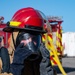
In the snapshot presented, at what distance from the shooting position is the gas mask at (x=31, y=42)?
2.38 m

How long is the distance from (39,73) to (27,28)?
354mm

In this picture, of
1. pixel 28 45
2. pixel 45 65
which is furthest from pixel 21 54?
pixel 45 65

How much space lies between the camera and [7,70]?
2652 mm

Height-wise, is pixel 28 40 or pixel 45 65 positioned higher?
pixel 28 40

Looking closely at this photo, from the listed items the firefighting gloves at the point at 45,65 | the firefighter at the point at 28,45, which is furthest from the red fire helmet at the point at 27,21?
the firefighting gloves at the point at 45,65

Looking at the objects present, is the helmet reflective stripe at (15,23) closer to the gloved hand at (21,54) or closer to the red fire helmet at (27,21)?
the red fire helmet at (27,21)

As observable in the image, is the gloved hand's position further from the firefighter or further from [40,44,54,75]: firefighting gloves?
[40,44,54,75]: firefighting gloves

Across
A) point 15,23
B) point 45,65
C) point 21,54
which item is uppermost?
point 15,23

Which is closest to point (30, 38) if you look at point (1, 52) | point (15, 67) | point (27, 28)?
point (27, 28)

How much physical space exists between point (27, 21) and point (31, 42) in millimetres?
253

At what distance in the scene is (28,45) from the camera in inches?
93.8

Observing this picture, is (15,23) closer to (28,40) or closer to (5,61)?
(28,40)

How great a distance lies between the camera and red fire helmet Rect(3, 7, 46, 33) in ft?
8.31

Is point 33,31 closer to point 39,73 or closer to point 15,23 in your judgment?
point 15,23
